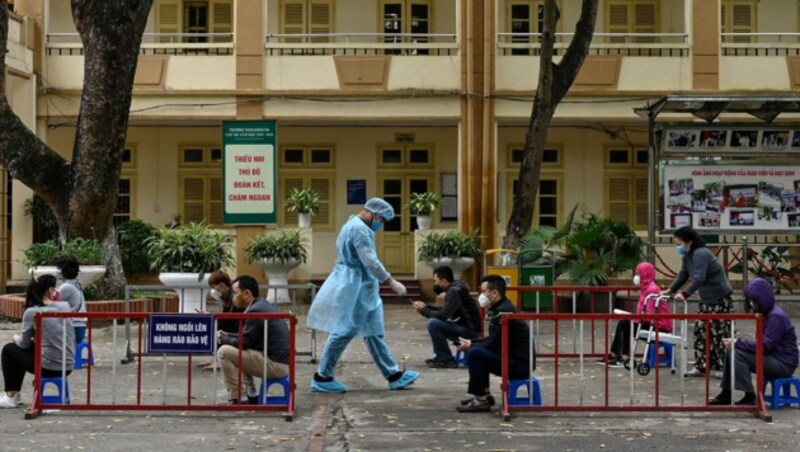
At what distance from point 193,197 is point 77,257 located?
9042 millimetres

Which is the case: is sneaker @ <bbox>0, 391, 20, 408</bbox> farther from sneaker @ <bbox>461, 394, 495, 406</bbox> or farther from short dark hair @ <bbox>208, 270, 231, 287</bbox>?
sneaker @ <bbox>461, 394, 495, 406</bbox>

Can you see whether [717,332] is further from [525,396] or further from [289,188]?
[289,188]

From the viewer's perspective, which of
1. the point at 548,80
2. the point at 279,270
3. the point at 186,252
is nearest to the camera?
the point at 186,252

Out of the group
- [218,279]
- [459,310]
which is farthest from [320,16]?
[218,279]

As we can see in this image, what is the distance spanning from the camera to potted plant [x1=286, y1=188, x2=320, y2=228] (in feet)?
76.0

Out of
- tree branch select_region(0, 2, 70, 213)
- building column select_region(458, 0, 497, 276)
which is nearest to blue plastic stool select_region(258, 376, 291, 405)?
tree branch select_region(0, 2, 70, 213)

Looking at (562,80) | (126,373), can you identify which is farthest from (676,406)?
(562,80)

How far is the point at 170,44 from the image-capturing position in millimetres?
23188

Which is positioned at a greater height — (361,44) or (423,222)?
(361,44)

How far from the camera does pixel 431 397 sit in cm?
1120

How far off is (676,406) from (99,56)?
9.76 meters

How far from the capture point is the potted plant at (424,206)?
22942mm

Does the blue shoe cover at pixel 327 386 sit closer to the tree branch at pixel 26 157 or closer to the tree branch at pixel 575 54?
the tree branch at pixel 26 157

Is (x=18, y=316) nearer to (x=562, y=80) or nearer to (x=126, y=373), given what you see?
(x=126, y=373)
